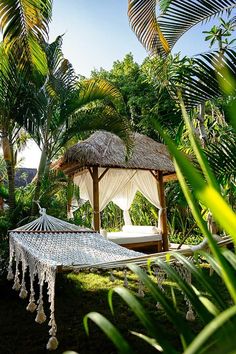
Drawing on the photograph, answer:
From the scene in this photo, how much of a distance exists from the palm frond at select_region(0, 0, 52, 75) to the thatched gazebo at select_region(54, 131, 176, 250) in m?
2.80

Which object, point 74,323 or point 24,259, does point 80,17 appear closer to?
point 24,259

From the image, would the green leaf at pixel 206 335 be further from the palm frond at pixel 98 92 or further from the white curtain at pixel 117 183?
the white curtain at pixel 117 183

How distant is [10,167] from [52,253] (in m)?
1.43

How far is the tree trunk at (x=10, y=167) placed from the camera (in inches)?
149

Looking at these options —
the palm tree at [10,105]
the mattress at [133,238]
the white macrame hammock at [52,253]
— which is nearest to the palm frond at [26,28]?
the palm tree at [10,105]

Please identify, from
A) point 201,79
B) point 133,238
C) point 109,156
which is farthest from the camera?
point 109,156

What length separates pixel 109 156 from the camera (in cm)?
621

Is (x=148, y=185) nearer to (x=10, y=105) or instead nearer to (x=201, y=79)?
(x=10, y=105)

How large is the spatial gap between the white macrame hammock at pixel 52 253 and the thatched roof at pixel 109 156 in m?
2.36

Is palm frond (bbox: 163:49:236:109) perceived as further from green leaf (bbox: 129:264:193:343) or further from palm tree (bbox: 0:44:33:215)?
palm tree (bbox: 0:44:33:215)

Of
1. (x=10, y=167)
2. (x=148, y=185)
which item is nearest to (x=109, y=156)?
(x=148, y=185)

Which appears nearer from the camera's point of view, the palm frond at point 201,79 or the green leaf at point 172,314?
the green leaf at point 172,314

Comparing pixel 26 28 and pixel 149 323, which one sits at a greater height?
pixel 26 28

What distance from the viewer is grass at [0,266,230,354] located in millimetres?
2469
